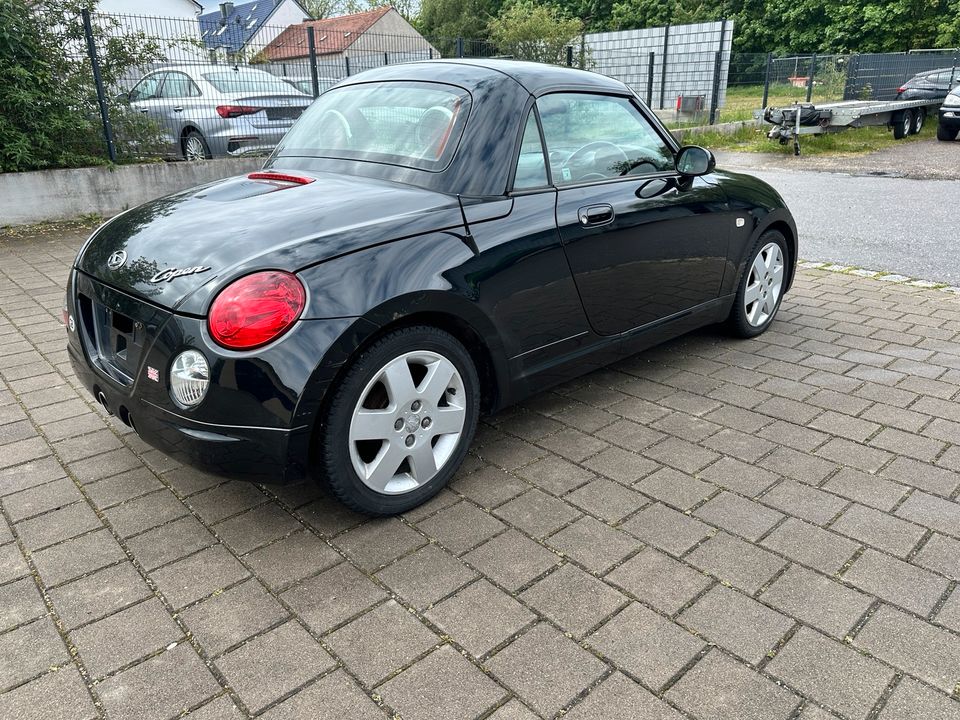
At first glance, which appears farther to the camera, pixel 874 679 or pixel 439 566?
pixel 439 566

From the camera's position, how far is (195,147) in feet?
33.9

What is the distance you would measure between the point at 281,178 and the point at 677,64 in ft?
60.5

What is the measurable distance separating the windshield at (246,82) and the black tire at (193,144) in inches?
27.9

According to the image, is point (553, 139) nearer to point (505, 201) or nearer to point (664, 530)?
point (505, 201)

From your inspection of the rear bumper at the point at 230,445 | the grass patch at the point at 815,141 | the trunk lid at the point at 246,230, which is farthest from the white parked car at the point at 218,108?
the grass patch at the point at 815,141

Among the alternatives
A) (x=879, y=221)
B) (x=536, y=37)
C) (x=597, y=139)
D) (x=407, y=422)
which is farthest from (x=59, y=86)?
(x=536, y=37)

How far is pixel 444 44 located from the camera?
45.7ft

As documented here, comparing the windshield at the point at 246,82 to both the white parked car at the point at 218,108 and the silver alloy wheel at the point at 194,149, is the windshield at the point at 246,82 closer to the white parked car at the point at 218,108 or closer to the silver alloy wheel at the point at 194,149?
the white parked car at the point at 218,108

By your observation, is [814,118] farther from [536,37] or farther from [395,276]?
[395,276]

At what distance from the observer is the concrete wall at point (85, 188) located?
8445 millimetres

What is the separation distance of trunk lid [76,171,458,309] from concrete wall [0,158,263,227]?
5.86 metres

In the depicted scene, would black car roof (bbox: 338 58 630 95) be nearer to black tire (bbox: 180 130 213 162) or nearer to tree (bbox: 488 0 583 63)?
black tire (bbox: 180 130 213 162)

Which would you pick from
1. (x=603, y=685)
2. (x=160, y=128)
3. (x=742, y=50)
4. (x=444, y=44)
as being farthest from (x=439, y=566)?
(x=742, y=50)

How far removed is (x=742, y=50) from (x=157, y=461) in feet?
145
